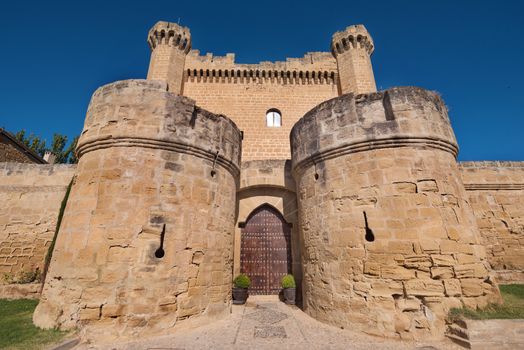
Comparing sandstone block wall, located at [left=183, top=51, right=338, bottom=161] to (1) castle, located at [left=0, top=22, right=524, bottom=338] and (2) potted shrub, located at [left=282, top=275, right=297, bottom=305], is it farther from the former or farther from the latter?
(2) potted shrub, located at [left=282, top=275, right=297, bottom=305]

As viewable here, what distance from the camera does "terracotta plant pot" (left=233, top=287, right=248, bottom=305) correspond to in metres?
6.02

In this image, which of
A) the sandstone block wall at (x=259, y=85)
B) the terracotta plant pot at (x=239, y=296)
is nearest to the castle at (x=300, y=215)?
the terracotta plant pot at (x=239, y=296)

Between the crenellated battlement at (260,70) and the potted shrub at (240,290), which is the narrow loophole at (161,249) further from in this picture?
the crenellated battlement at (260,70)

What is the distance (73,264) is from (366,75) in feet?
55.2

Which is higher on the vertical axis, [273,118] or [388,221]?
[273,118]

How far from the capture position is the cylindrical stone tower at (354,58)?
49.6 feet

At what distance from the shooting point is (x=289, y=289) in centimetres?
622

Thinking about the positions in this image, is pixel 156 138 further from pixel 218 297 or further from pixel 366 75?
pixel 366 75

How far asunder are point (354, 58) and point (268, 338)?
16624 millimetres

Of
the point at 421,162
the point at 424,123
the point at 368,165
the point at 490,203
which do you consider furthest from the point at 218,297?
the point at 490,203

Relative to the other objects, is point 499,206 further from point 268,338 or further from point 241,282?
point 268,338

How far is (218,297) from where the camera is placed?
15.4 ft

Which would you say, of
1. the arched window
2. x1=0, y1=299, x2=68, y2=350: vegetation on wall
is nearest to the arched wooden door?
x1=0, y1=299, x2=68, y2=350: vegetation on wall

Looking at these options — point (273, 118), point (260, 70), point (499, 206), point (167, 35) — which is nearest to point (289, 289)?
point (499, 206)
